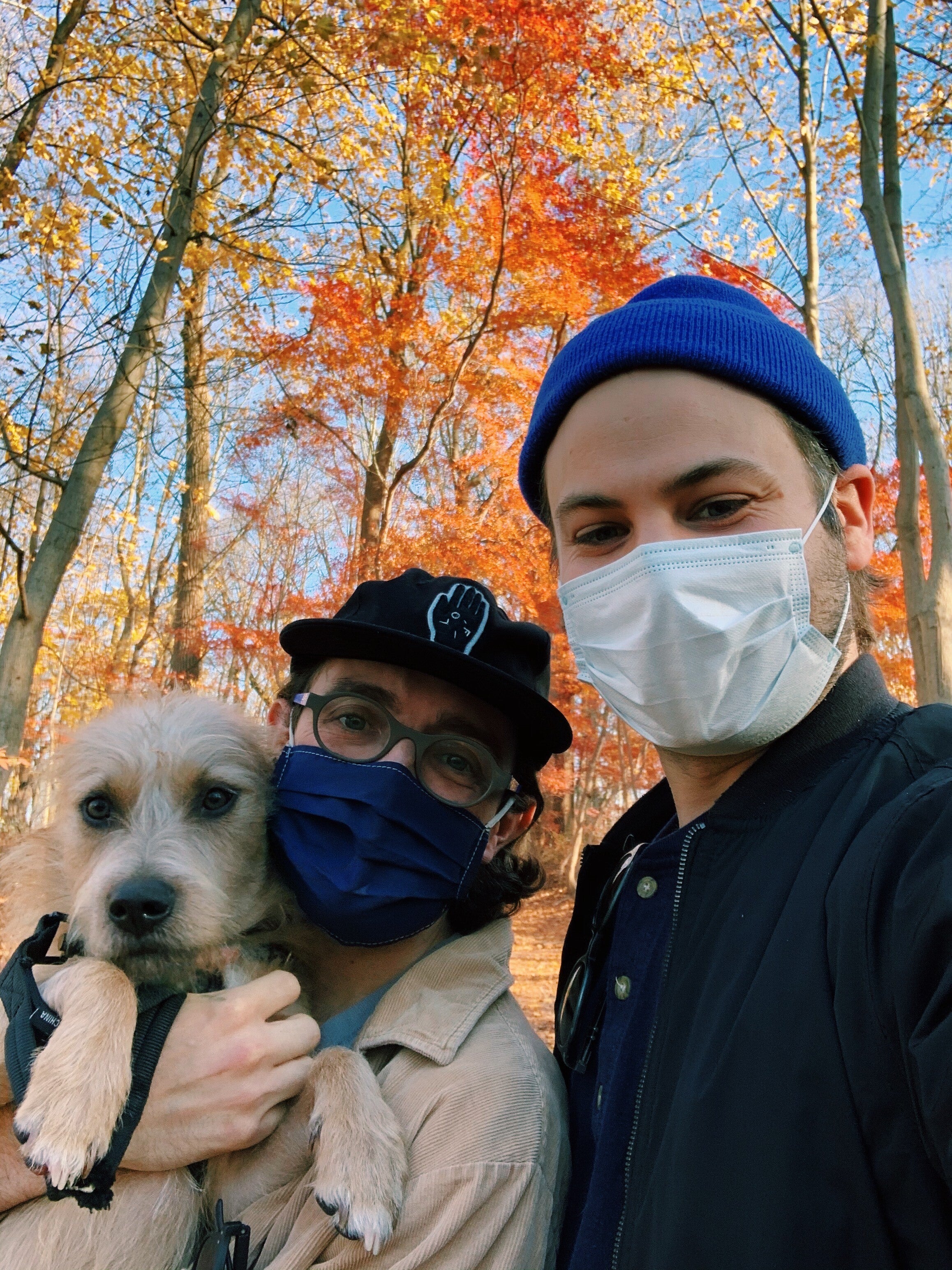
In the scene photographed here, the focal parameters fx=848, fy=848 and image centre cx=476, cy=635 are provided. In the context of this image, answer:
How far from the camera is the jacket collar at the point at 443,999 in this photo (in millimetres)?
2318

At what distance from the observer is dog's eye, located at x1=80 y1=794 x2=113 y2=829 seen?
9.79 ft

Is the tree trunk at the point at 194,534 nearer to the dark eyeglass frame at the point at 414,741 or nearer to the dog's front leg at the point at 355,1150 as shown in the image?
the dark eyeglass frame at the point at 414,741

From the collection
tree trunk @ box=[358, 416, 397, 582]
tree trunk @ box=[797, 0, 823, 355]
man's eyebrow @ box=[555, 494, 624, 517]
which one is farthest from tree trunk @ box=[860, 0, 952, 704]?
tree trunk @ box=[358, 416, 397, 582]

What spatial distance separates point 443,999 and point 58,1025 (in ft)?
3.43

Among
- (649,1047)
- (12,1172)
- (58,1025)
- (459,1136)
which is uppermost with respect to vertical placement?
(649,1047)

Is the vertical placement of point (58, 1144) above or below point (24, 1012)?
below

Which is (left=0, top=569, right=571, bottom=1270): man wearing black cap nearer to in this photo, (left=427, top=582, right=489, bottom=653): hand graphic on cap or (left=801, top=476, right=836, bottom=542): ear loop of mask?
(left=427, top=582, right=489, bottom=653): hand graphic on cap

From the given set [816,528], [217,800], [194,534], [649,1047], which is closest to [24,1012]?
[217,800]

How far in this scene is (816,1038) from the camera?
1.28 meters

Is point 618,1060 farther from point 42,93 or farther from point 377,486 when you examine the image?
point 377,486

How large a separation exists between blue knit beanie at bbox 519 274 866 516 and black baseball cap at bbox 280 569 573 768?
0.77 meters

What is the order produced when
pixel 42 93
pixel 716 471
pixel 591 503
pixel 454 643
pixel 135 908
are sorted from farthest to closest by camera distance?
pixel 42 93
pixel 454 643
pixel 135 908
pixel 591 503
pixel 716 471

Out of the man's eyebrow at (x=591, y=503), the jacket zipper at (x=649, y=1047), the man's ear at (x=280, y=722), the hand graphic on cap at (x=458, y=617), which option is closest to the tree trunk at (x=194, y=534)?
the man's ear at (x=280, y=722)

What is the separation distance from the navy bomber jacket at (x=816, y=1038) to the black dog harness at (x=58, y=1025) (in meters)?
1.28
